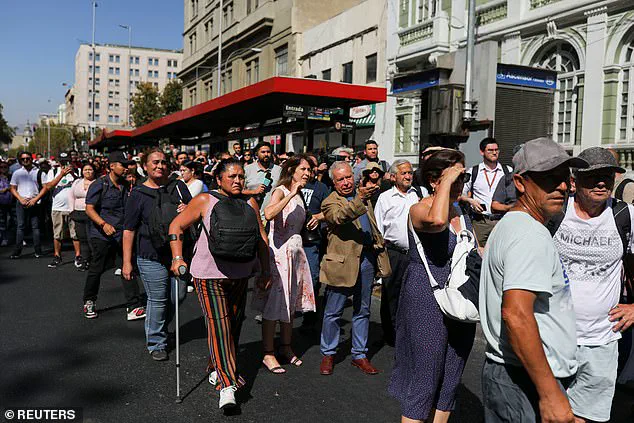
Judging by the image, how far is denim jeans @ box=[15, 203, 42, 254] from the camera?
37.5ft

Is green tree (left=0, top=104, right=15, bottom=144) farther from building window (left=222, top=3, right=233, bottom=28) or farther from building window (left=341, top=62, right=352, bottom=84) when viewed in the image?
building window (left=341, top=62, right=352, bottom=84)

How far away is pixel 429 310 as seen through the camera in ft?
10.7

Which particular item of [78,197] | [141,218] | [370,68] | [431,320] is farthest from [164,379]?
[370,68]

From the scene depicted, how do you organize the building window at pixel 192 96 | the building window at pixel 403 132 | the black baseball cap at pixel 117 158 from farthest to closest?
the building window at pixel 192 96 → the building window at pixel 403 132 → the black baseball cap at pixel 117 158

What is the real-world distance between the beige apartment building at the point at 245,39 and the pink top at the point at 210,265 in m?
29.5

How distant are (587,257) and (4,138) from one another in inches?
5721

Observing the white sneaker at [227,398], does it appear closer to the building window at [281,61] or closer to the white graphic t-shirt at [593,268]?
the white graphic t-shirt at [593,268]

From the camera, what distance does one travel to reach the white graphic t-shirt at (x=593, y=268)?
3.19 meters

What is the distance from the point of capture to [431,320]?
10.6 ft

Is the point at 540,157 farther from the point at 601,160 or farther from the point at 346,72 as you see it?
the point at 346,72

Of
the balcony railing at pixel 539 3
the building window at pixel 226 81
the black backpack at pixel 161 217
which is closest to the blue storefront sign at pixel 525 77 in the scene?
the balcony railing at pixel 539 3

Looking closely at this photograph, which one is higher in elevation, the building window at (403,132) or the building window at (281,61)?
the building window at (281,61)

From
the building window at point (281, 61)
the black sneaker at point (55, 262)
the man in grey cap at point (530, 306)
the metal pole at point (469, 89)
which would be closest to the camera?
the man in grey cap at point (530, 306)

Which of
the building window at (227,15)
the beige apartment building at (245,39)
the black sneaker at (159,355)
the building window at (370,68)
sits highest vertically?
the building window at (227,15)
